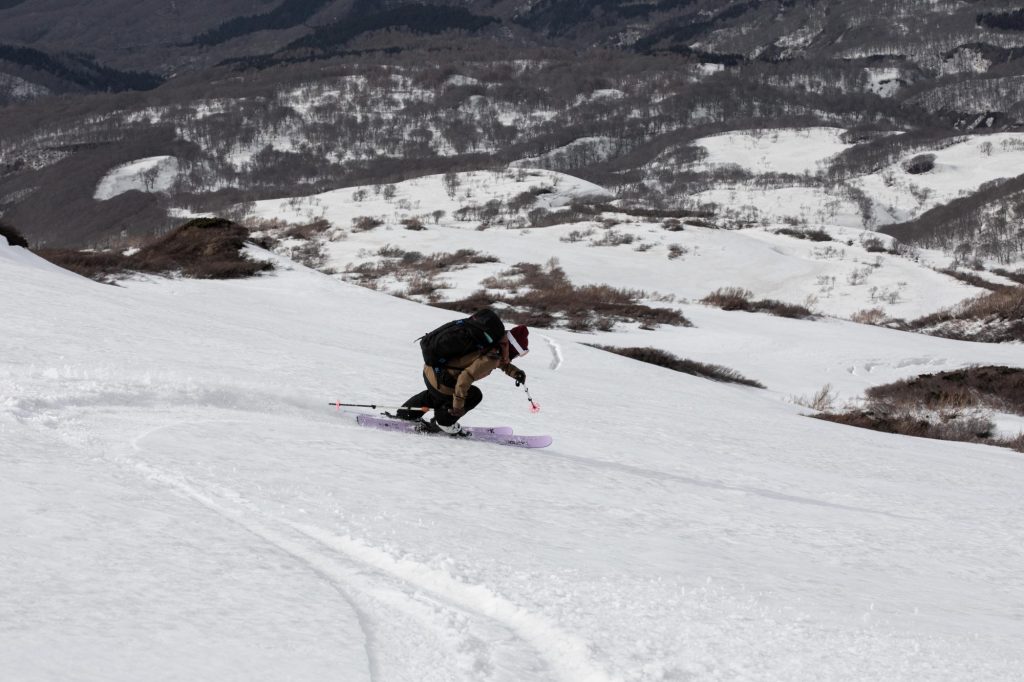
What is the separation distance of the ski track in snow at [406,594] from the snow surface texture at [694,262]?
88.9ft

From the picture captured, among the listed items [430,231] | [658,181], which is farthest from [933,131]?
[430,231]

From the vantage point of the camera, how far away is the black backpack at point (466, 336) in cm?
794

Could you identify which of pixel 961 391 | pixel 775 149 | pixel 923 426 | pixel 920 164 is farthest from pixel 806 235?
pixel 775 149

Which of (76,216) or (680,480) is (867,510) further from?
(76,216)

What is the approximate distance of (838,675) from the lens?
11.4ft

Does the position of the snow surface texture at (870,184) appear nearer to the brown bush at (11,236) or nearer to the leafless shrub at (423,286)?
the leafless shrub at (423,286)

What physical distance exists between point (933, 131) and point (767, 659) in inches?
7462

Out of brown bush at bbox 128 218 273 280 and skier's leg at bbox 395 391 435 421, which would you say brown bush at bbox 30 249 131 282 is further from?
skier's leg at bbox 395 391 435 421

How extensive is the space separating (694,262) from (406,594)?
4146 cm

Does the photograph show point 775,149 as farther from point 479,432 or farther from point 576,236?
point 479,432

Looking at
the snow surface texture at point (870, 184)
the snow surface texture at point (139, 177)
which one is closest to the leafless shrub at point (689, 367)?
the snow surface texture at point (870, 184)

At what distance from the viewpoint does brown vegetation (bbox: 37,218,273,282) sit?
2311 centimetres

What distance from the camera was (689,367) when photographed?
62.4ft

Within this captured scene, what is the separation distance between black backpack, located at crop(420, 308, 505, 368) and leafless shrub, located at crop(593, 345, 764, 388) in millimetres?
11178
